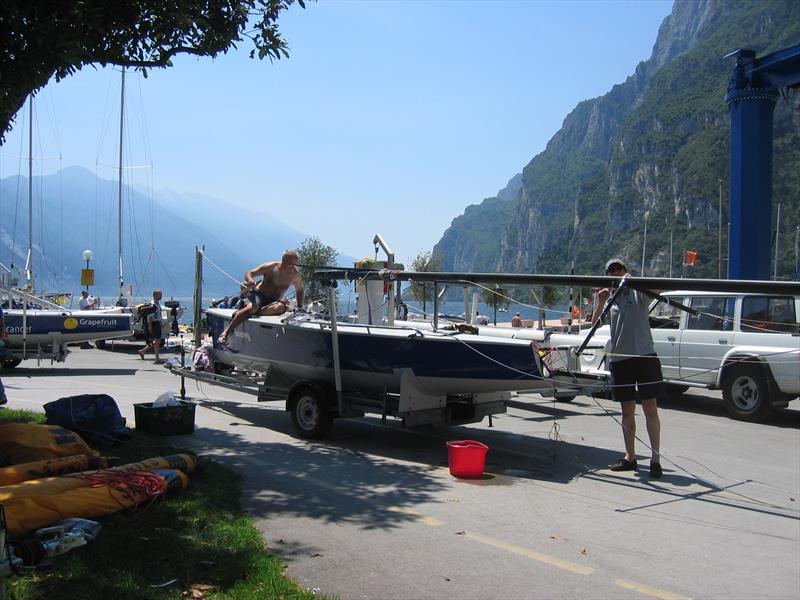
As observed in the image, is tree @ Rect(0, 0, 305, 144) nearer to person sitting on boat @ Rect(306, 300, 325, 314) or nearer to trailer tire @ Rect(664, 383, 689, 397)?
person sitting on boat @ Rect(306, 300, 325, 314)

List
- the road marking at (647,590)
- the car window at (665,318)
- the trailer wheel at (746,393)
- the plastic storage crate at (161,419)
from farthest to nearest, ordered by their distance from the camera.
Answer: the car window at (665,318)
the trailer wheel at (746,393)
the plastic storage crate at (161,419)
the road marking at (647,590)

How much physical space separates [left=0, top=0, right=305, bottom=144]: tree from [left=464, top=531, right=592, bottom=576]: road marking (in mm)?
5185

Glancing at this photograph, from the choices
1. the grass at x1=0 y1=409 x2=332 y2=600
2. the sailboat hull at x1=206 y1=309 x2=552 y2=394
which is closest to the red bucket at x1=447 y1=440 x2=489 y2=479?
the sailboat hull at x1=206 y1=309 x2=552 y2=394

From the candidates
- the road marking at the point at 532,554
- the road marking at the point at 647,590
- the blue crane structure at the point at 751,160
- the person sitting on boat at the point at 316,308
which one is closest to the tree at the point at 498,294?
the person sitting on boat at the point at 316,308

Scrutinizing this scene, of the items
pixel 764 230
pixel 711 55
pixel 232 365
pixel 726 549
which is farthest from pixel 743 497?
pixel 711 55

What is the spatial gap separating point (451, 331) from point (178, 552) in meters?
4.76

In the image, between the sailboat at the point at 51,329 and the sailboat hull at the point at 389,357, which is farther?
the sailboat at the point at 51,329

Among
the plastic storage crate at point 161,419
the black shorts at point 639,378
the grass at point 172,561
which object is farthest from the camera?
the plastic storage crate at point 161,419

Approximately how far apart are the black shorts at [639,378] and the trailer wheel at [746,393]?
501cm

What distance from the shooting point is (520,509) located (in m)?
6.46

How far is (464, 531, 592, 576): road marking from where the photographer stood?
5.09 metres

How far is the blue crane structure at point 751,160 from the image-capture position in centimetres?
2005

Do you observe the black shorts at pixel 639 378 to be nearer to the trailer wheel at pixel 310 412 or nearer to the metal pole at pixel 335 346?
the metal pole at pixel 335 346

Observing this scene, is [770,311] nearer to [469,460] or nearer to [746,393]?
[746,393]
